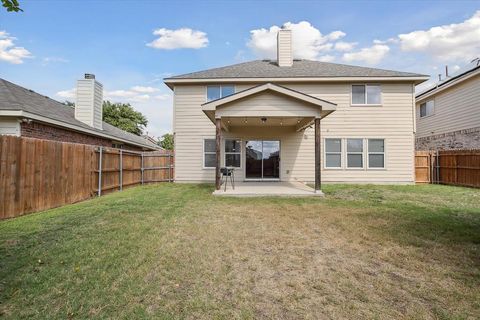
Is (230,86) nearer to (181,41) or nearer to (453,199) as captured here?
(453,199)

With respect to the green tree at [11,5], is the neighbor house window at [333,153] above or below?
below

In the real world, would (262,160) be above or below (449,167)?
above

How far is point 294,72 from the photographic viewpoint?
13695 mm

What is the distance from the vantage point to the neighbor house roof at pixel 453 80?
13.5 meters

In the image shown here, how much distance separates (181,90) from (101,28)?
17.8 feet

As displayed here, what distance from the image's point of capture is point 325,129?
43.9 ft

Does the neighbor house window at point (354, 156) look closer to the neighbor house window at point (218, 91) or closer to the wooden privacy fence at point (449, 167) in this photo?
the wooden privacy fence at point (449, 167)

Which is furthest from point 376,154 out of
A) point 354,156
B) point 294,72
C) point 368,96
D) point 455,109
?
point 455,109

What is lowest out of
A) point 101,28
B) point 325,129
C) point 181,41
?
point 325,129

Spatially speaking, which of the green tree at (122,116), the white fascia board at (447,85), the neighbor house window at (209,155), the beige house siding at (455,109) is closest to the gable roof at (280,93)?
the neighbor house window at (209,155)

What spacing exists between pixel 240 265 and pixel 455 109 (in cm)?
1706

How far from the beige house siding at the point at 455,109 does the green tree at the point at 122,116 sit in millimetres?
34110

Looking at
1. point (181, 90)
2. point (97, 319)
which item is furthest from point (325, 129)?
point (97, 319)

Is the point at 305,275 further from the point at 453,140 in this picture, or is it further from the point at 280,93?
the point at 453,140
